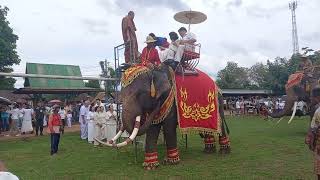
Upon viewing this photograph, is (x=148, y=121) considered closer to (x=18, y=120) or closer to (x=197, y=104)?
(x=197, y=104)

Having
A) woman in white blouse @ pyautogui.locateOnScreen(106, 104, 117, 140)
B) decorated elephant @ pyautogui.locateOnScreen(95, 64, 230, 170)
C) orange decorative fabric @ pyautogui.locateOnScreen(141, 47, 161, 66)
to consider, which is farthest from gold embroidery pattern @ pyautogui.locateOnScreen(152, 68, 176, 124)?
woman in white blouse @ pyautogui.locateOnScreen(106, 104, 117, 140)

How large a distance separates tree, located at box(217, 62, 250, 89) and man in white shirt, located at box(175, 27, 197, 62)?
169 feet

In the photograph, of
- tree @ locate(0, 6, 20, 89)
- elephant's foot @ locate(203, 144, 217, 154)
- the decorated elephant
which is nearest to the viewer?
the decorated elephant

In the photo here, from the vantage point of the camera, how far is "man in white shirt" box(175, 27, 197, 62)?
10.8m

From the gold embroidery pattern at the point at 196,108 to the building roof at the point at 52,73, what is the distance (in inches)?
799

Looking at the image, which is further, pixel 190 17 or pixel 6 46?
pixel 6 46

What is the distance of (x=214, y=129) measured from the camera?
10984 mm

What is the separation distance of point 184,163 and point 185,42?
3.04 meters

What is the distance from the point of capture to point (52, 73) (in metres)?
31.9

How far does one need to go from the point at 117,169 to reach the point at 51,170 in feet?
5.41

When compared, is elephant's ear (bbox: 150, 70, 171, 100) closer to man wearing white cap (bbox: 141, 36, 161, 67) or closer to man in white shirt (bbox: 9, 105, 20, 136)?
man wearing white cap (bbox: 141, 36, 161, 67)

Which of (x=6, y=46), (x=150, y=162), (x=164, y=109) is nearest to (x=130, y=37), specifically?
(x=164, y=109)

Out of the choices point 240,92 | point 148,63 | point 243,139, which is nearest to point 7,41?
point 243,139

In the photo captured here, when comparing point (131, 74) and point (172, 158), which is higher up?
point (131, 74)
